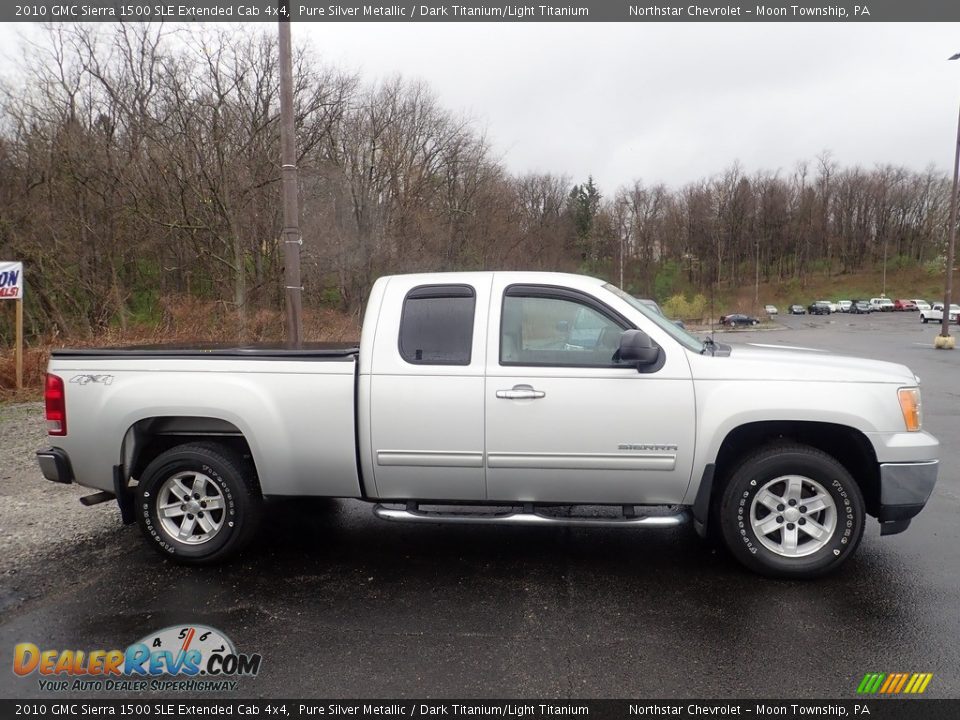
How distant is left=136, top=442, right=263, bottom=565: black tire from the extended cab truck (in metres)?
0.01

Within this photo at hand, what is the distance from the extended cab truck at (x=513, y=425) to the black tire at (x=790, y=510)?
12mm

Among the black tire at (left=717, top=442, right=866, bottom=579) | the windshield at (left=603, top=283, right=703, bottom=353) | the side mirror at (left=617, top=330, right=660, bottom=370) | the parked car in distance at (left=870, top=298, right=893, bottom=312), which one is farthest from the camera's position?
the parked car in distance at (left=870, top=298, right=893, bottom=312)

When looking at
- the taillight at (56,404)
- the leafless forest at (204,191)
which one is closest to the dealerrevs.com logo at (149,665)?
the taillight at (56,404)

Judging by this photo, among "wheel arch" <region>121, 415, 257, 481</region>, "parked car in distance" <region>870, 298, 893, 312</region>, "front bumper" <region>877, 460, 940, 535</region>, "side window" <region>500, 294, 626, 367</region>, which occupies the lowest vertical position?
"parked car in distance" <region>870, 298, 893, 312</region>

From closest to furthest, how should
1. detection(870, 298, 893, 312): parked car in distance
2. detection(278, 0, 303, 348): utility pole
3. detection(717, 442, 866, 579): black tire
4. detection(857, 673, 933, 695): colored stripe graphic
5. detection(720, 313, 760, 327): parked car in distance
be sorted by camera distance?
detection(857, 673, 933, 695): colored stripe graphic
detection(717, 442, 866, 579): black tire
detection(278, 0, 303, 348): utility pole
detection(720, 313, 760, 327): parked car in distance
detection(870, 298, 893, 312): parked car in distance

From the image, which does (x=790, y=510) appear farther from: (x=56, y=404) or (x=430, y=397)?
(x=56, y=404)

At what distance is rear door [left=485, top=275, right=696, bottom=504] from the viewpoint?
146 inches

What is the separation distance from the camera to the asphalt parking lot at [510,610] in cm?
286

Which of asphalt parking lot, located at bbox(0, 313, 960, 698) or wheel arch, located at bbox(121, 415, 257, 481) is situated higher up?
wheel arch, located at bbox(121, 415, 257, 481)

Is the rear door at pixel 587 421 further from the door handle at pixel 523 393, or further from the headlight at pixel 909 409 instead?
the headlight at pixel 909 409

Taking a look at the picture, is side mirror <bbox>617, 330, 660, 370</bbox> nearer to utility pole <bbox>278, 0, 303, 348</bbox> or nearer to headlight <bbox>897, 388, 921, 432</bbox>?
headlight <bbox>897, 388, 921, 432</bbox>

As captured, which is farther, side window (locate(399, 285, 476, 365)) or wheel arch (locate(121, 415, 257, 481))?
wheel arch (locate(121, 415, 257, 481))

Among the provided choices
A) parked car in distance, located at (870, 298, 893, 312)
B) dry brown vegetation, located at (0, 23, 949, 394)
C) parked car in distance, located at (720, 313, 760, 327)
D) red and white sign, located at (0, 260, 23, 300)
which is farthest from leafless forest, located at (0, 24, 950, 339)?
parked car in distance, located at (870, 298, 893, 312)

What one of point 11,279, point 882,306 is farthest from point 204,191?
point 882,306
